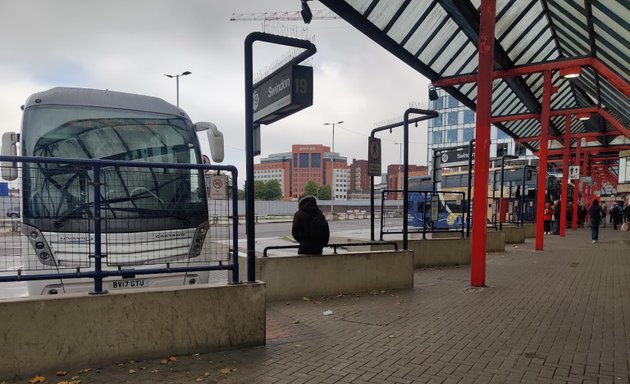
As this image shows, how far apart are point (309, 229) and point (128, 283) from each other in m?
3.07

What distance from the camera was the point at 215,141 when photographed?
675 centimetres

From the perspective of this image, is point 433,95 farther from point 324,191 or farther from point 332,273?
point 324,191

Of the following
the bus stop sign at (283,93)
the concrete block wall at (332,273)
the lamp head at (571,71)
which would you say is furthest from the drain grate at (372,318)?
the lamp head at (571,71)

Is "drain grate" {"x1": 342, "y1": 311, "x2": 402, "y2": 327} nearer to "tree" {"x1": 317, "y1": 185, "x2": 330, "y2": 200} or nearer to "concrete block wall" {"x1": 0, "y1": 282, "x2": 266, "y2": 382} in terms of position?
"concrete block wall" {"x1": 0, "y1": 282, "x2": 266, "y2": 382}

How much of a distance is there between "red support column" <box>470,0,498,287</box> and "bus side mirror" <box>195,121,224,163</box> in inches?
191

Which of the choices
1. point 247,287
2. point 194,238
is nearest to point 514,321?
point 247,287

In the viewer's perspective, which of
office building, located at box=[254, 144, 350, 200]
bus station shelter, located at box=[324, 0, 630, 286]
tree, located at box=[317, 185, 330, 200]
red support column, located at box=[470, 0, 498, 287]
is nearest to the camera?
red support column, located at box=[470, 0, 498, 287]

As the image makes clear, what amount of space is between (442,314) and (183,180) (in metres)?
4.03

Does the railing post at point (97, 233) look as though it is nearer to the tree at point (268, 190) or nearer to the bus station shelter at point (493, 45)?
the bus station shelter at point (493, 45)

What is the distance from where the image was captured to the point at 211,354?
4598mm

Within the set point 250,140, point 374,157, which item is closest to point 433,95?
point 374,157

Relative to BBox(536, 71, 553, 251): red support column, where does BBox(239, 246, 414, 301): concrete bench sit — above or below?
below

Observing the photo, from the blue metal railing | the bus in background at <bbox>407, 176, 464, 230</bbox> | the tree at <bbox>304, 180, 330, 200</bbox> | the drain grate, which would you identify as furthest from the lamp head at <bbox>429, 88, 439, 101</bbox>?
the tree at <bbox>304, 180, 330, 200</bbox>

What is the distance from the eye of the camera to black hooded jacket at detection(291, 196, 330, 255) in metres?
7.36
